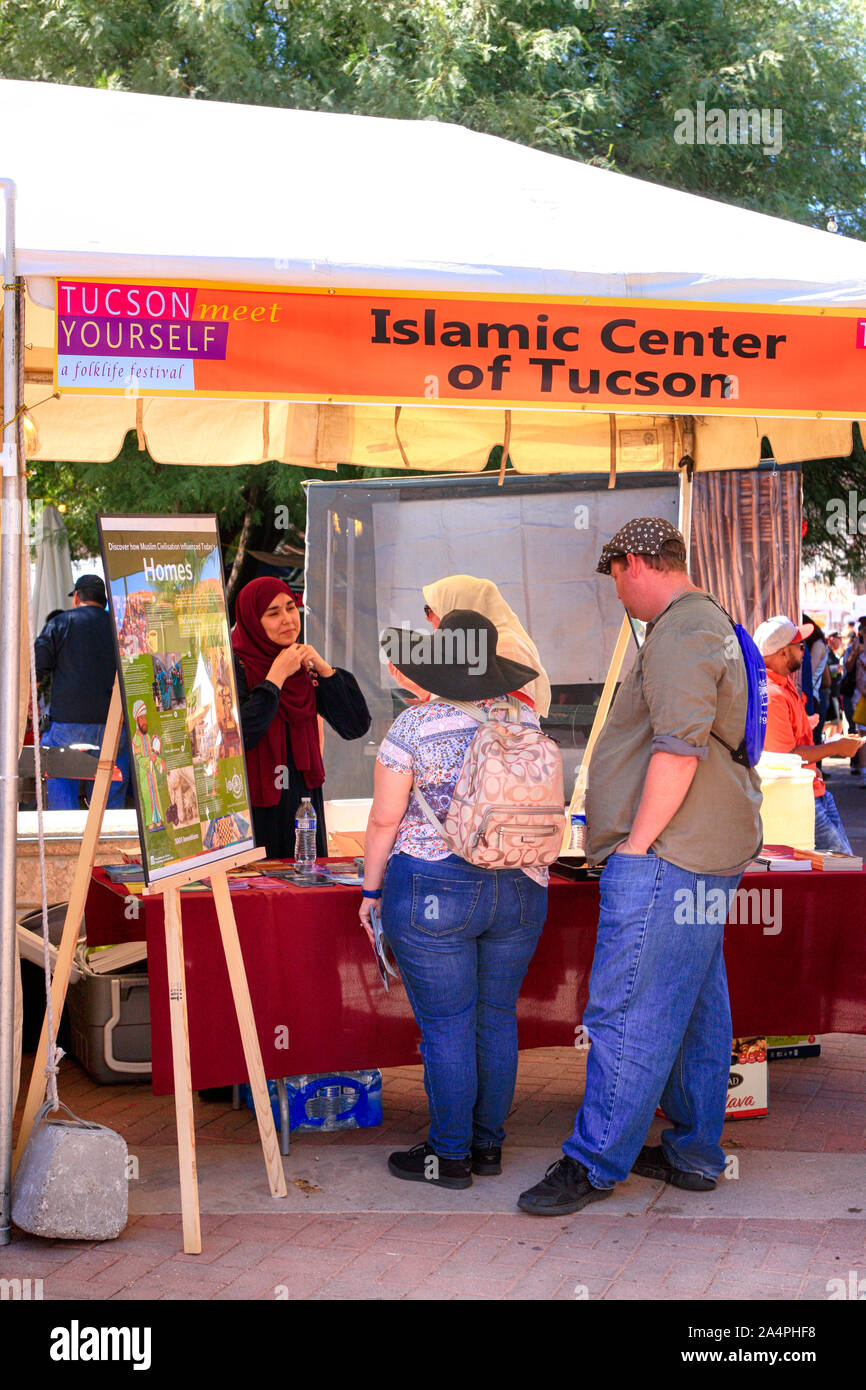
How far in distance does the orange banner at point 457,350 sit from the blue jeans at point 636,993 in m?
1.47

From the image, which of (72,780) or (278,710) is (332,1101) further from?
(72,780)

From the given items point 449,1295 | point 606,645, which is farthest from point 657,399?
point 606,645

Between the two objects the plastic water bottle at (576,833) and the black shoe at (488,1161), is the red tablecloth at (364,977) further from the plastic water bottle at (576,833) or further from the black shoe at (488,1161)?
the plastic water bottle at (576,833)

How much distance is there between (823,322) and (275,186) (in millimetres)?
1781

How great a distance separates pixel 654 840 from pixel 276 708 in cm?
176

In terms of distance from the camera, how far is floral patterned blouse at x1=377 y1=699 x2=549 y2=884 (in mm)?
4172

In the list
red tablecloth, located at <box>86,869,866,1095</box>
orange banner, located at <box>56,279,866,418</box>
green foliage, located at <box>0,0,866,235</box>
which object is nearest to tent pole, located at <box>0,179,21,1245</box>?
orange banner, located at <box>56,279,866,418</box>

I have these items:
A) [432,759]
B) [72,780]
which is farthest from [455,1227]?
[72,780]

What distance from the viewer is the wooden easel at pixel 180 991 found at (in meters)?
3.88

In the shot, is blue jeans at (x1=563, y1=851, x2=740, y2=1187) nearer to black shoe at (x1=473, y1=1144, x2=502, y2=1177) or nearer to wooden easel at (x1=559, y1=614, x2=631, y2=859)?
black shoe at (x1=473, y1=1144, x2=502, y2=1177)

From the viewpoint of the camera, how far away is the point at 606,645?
8984 millimetres

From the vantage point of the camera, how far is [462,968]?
422 cm

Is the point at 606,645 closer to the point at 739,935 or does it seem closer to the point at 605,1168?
the point at 739,935

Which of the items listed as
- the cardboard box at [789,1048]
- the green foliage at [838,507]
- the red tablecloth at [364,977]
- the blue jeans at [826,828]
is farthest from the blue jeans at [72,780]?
the green foliage at [838,507]
